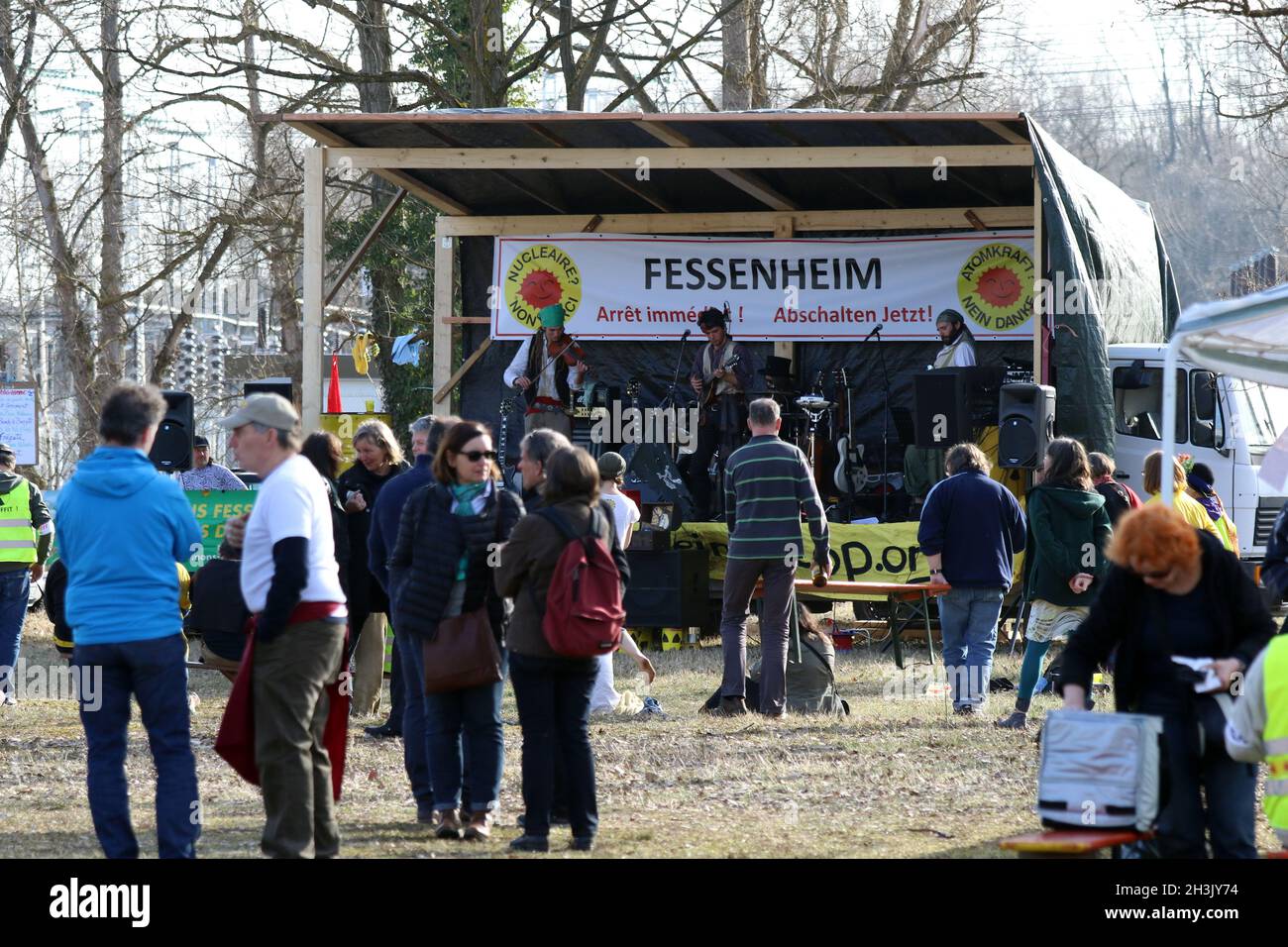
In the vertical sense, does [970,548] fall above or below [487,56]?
below

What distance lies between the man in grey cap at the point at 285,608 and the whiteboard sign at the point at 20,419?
10772 millimetres

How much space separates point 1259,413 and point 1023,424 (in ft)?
13.8

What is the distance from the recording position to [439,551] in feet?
21.7

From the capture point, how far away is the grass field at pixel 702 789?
23.1 ft

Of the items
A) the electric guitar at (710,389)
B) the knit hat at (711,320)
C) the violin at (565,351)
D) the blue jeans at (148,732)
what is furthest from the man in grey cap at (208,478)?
the blue jeans at (148,732)

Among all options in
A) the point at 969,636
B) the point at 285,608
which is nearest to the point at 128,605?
the point at 285,608

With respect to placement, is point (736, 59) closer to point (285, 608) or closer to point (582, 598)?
point (582, 598)

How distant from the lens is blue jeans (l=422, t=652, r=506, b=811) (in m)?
6.74

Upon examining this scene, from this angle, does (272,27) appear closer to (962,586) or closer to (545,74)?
(545,74)

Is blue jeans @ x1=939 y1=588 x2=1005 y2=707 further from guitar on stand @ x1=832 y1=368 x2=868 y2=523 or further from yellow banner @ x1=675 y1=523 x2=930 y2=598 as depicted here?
guitar on stand @ x1=832 y1=368 x2=868 y2=523

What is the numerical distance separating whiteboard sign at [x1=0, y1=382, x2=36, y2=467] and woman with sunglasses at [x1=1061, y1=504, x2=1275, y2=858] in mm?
12666

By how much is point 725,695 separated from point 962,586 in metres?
1.62

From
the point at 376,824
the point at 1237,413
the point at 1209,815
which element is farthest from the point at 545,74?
the point at 1209,815

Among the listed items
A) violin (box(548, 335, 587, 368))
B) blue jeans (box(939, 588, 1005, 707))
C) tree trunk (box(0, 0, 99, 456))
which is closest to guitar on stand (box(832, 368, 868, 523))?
violin (box(548, 335, 587, 368))
